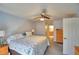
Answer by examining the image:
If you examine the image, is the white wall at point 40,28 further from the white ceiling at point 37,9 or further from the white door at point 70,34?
Answer: the white door at point 70,34

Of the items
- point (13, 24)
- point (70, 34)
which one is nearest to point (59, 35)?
point (70, 34)

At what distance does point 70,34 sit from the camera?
1717mm

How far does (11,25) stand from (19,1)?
19.3 inches

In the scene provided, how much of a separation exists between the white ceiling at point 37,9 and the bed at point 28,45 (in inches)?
15.9

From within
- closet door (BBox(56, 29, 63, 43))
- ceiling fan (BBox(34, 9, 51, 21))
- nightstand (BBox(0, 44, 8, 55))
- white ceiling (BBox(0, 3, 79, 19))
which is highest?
white ceiling (BBox(0, 3, 79, 19))

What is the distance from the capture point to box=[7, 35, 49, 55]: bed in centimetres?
150

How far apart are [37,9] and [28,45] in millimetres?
588

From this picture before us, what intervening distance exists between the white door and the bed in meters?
0.34

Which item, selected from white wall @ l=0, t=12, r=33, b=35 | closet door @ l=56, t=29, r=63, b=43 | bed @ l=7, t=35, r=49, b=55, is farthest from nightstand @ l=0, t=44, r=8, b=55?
closet door @ l=56, t=29, r=63, b=43

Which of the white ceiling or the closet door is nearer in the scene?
the white ceiling

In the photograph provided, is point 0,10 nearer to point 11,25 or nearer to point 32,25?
point 11,25

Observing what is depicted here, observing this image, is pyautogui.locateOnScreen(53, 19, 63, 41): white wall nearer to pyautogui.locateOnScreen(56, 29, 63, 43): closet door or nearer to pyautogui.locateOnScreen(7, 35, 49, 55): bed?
pyautogui.locateOnScreen(56, 29, 63, 43): closet door

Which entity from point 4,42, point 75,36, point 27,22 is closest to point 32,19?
point 27,22

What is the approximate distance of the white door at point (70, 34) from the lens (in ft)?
5.24
